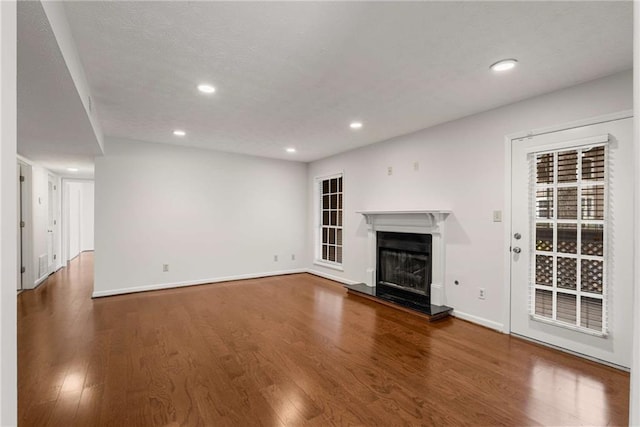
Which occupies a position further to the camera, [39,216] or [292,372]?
[39,216]

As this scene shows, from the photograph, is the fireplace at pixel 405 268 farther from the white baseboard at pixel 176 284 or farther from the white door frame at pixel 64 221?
the white door frame at pixel 64 221

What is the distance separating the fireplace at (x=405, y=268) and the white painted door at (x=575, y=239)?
1.09 meters

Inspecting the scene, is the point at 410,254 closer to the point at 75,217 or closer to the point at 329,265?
the point at 329,265

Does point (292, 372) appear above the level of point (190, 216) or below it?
below

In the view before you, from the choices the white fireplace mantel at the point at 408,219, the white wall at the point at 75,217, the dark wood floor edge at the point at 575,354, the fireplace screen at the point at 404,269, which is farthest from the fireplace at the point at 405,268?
the white wall at the point at 75,217

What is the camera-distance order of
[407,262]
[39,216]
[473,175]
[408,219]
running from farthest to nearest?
A: [39,216], [407,262], [408,219], [473,175]

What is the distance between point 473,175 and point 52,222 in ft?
27.3

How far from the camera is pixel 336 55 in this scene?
2309mm

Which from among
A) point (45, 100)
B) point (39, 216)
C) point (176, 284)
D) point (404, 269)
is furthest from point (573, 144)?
point (39, 216)

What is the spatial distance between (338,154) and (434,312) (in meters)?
3.37

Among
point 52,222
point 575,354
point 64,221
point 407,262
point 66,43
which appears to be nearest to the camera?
point 66,43

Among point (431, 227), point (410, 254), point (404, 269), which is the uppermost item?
point (431, 227)

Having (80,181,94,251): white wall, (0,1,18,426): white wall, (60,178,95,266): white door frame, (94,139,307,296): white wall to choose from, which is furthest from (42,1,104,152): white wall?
(80,181,94,251): white wall

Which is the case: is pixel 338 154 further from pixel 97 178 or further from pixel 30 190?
pixel 30 190
